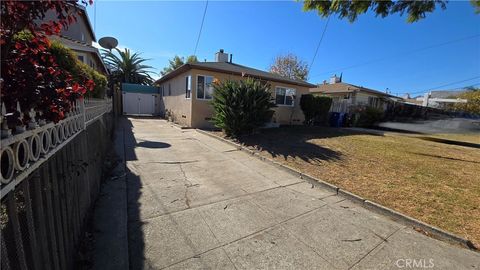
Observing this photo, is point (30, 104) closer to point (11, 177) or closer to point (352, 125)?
point (11, 177)

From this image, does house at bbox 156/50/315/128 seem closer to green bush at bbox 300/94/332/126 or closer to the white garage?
green bush at bbox 300/94/332/126

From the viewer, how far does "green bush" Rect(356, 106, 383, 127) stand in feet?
51.6

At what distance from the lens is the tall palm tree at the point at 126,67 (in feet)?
89.1

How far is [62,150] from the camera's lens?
2203 mm

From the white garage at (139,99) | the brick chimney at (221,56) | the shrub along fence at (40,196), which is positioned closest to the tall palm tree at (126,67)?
the white garage at (139,99)

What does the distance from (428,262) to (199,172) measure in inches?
162

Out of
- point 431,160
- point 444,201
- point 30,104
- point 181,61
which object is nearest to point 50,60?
point 30,104

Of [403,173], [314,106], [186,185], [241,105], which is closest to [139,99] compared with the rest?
[314,106]

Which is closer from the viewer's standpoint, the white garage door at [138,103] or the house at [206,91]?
the house at [206,91]

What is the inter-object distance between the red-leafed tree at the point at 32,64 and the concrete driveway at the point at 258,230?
5.82 feet

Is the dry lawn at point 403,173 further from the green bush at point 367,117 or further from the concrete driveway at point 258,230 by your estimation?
the green bush at point 367,117

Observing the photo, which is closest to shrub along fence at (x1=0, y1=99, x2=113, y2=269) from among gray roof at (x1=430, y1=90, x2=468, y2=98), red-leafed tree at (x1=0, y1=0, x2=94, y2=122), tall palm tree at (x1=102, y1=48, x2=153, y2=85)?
red-leafed tree at (x1=0, y1=0, x2=94, y2=122)

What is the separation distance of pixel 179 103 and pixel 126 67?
17938 millimetres

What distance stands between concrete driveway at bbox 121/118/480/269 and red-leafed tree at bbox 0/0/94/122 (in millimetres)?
1773
